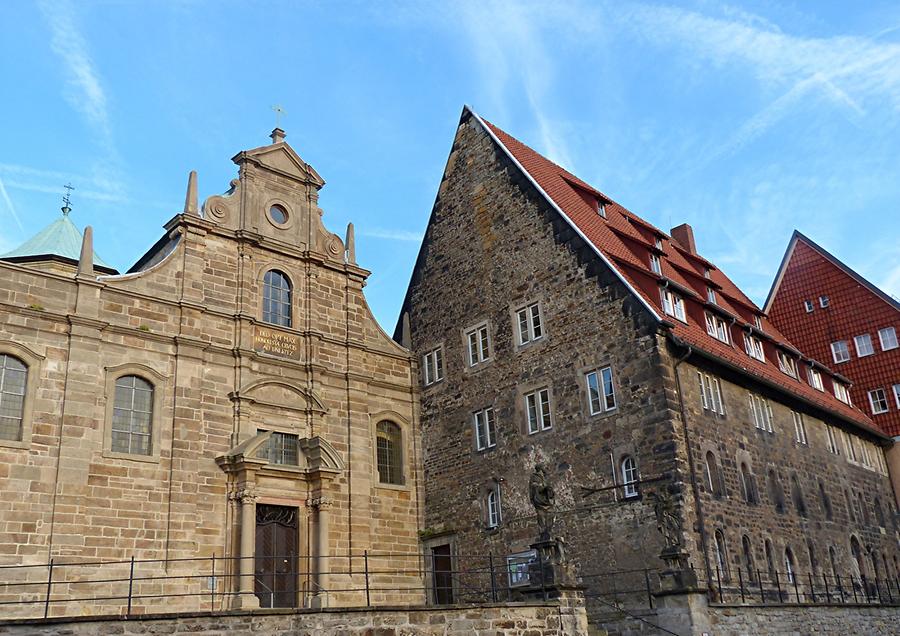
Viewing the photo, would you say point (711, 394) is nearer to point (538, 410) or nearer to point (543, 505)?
point (538, 410)

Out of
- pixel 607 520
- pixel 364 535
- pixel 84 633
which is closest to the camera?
pixel 84 633

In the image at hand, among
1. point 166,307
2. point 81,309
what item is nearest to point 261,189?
point 166,307

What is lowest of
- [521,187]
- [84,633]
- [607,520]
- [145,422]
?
[84,633]

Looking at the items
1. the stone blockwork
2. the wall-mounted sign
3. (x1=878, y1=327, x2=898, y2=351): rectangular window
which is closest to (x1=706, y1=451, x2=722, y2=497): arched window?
the stone blockwork

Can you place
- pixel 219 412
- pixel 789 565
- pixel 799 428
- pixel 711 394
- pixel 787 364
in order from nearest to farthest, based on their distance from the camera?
pixel 219 412
pixel 711 394
pixel 789 565
pixel 799 428
pixel 787 364

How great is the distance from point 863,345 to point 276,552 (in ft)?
76.2

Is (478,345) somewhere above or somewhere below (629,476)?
above

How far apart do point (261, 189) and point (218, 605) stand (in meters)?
11.1

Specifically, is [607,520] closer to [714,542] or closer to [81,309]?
[714,542]

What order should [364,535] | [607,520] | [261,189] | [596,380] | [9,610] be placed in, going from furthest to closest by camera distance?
[261,189]
[364,535]
[596,380]
[607,520]
[9,610]

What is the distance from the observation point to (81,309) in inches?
774

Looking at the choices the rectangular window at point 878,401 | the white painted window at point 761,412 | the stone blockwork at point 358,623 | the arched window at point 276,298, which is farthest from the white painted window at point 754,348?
the arched window at point 276,298

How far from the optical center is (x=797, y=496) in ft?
78.2

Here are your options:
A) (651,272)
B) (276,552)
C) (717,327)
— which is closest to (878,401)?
(717,327)
